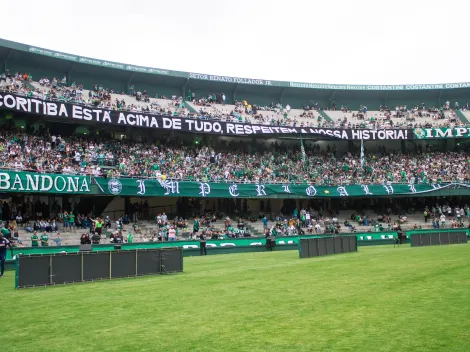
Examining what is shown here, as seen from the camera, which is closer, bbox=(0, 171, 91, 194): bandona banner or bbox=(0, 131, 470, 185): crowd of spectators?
bbox=(0, 171, 91, 194): bandona banner

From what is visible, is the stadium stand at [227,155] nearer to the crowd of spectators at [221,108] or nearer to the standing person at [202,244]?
the crowd of spectators at [221,108]

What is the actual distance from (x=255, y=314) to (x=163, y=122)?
113 ft

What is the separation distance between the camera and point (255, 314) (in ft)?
30.2

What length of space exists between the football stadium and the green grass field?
0.19ft

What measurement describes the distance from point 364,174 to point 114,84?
2784 cm

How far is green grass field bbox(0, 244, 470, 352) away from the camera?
7.05m

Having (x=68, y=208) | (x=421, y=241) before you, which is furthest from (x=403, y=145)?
(x=68, y=208)

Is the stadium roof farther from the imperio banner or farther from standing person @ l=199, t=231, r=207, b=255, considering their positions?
standing person @ l=199, t=231, r=207, b=255

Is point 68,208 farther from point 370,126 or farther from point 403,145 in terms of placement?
point 403,145

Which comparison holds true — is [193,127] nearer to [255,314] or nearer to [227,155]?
[227,155]

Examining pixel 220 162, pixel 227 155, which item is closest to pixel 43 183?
pixel 220 162

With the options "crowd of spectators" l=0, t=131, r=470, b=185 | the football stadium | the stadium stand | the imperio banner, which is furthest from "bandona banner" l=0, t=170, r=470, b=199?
"crowd of spectators" l=0, t=131, r=470, b=185

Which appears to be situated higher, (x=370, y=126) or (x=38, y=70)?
(x=38, y=70)

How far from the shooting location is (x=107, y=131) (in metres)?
42.3
